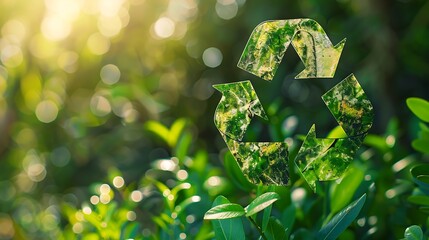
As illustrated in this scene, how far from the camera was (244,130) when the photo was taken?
2.51 ft

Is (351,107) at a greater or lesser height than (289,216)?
greater

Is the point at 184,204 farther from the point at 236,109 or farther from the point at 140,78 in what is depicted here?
the point at 140,78

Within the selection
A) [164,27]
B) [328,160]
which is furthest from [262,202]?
[164,27]

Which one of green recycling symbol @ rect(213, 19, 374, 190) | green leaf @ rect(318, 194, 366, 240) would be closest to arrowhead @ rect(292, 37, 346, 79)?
green recycling symbol @ rect(213, 19, 374, 190)

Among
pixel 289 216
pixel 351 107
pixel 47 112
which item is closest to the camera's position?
pixel 351 107

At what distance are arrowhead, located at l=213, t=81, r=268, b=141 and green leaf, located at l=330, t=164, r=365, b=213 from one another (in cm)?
17

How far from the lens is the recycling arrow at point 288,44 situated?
2.48 feet

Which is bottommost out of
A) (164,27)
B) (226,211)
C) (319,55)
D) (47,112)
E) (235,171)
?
(47,112)

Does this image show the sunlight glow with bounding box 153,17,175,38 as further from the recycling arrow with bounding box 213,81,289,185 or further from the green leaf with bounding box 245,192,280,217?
the green leaf with bounding box 245,192,280,217

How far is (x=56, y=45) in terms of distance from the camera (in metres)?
2.11

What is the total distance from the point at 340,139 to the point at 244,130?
4.0 inches

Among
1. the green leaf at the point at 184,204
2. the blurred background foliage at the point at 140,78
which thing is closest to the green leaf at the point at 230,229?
the green leaf at the point at 184,204

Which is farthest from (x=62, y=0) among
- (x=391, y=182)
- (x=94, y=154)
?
(x=391, y=182)

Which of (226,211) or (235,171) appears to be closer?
(226,211)
